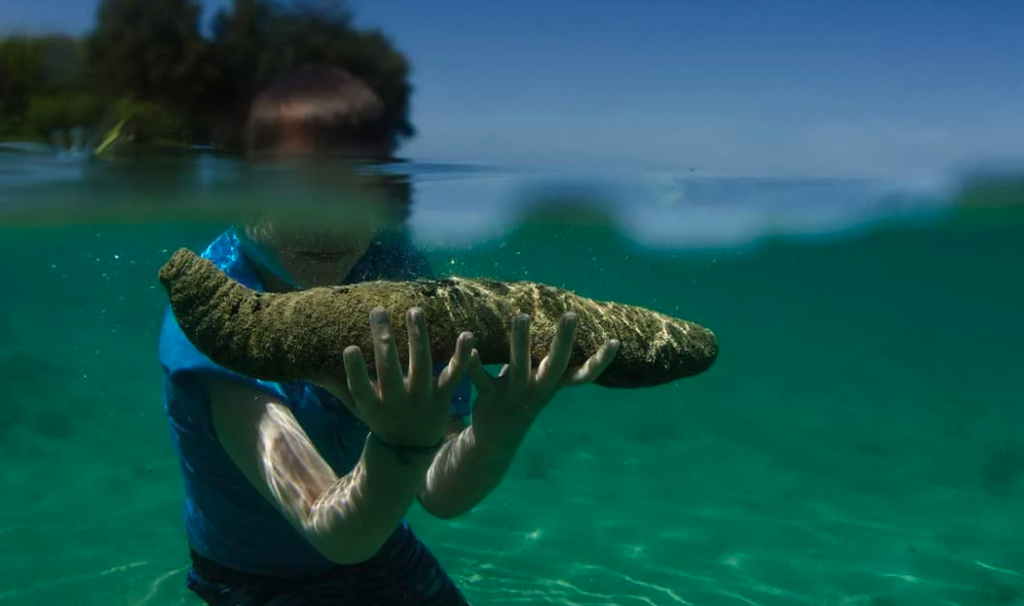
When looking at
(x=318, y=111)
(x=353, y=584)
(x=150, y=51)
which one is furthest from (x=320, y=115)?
(x=353, y=584)

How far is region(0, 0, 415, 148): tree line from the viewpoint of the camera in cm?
431

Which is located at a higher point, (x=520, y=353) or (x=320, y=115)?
(x=320, y=115)

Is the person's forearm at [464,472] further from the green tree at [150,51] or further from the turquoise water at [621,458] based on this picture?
the turquoise water at [621,458]

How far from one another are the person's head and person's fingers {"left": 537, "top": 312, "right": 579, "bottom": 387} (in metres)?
1.26

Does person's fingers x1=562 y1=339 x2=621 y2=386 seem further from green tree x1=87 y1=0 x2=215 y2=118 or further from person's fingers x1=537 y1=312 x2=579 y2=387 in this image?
green tree x1=87 y1=0 x2=215 y2=118

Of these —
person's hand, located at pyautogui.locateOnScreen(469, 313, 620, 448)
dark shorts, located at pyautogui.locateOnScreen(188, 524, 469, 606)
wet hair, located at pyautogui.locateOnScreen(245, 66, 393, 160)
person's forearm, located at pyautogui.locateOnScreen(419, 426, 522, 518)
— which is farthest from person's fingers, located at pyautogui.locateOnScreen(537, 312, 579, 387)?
wet hair, located at pyautogui.locateOnScreen(245, 66, 393, 160)

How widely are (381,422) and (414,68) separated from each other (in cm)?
343

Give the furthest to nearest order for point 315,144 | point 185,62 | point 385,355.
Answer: point 185,62 < point 315,144 < point 385,355

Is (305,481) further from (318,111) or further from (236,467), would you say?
(318,111)

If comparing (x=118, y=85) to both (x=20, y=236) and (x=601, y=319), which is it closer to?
(x=601, y=319)

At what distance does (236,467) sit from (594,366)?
5.44 ft

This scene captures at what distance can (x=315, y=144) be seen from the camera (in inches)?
173

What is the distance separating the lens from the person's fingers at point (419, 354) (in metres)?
2.30

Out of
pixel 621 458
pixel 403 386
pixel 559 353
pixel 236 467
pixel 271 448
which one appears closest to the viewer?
pixel 403 386
